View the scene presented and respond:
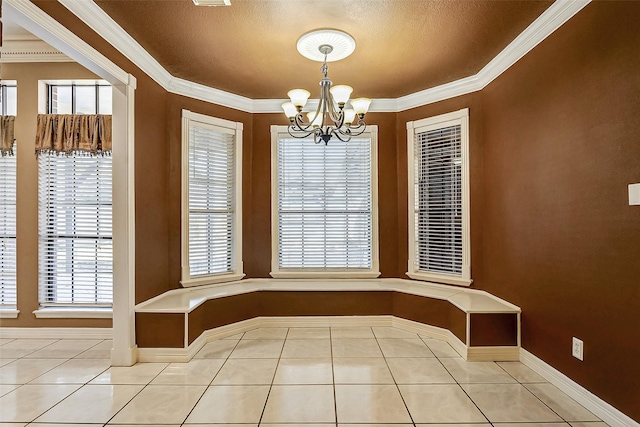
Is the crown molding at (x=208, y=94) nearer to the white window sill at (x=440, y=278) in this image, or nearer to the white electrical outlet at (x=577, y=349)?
the white window sill at (x=440, y=278)

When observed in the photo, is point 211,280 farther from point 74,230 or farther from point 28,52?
point 28,52

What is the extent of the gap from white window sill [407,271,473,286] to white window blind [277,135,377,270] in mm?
621

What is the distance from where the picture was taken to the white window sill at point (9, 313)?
3.65 metres

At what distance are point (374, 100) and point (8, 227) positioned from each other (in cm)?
437

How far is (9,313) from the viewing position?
3652 millimetres

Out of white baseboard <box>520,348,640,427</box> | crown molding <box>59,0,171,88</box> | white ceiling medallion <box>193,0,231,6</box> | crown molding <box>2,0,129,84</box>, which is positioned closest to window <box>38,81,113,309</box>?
crown molding <box>59,0,171,88</box>

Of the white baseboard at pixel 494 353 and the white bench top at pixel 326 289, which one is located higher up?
the white bench top at pixel 326 289

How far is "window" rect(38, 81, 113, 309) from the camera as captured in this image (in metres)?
3.65

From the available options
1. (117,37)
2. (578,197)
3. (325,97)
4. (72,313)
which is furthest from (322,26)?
(72,313)

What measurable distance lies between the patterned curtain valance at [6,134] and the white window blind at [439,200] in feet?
14.5

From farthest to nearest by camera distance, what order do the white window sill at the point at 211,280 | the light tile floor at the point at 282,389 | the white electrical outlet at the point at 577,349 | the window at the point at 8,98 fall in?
the white window sill at the point at 211,280 → the window at the point at 8,98 → the white electrical outlet at the point at 577,349 → the light tile floor at the point at 282,389

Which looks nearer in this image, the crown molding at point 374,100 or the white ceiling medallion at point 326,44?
the crown molding at point 374,100

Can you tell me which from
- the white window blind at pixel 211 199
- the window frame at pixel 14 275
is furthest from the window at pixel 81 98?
the white window blind at pixel 211 199

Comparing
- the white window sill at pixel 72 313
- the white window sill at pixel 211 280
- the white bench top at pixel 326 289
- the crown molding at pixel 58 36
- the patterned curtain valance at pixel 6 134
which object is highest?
the crown molding at pixel 58 36
